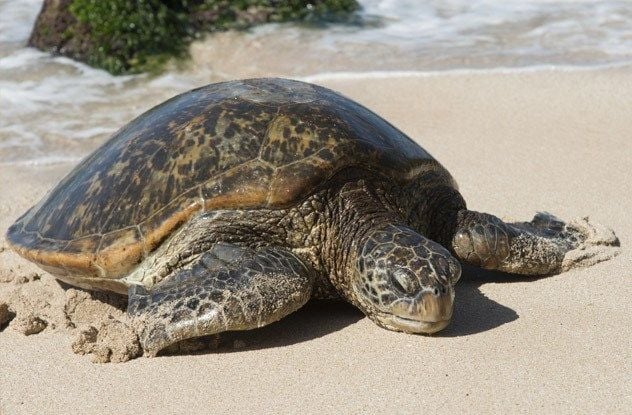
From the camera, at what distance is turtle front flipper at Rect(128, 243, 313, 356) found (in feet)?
13.0

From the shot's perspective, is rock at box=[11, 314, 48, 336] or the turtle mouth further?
rock at box=[11, 314, 48, 336]

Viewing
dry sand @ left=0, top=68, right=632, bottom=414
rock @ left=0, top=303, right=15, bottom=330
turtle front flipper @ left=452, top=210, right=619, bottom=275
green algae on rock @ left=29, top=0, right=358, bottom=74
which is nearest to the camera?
dry sand @ left=0, top=68, right=632, bottom=414

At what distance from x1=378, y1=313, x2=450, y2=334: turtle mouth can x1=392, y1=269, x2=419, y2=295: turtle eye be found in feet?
0.43

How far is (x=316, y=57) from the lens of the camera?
32.9 feet

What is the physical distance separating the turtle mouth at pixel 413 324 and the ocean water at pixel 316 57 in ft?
13.9

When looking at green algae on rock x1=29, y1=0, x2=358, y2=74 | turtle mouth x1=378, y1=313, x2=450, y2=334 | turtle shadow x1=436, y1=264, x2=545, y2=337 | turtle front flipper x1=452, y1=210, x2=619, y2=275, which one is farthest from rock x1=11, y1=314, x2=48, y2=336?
green algae on rock x1=29, y1=0, x2=358, y2=74

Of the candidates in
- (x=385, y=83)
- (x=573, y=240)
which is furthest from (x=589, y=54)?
(x=573, y=240)

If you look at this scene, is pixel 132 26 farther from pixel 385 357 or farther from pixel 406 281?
pixel 385 357

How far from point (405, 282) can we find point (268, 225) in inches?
30.5

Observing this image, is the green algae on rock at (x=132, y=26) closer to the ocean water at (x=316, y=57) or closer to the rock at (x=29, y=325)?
the ocean water at (x=316, y=57)

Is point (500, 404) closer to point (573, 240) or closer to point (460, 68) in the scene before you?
point (573, 240)

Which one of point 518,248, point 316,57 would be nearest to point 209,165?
point 518,248

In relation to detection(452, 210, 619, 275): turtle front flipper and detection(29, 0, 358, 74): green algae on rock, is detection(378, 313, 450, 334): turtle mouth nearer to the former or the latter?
detection(452, 210, 619, 275): turtle front flipper

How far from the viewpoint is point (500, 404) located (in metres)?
3.47
